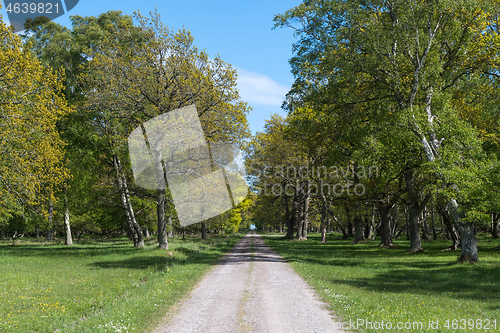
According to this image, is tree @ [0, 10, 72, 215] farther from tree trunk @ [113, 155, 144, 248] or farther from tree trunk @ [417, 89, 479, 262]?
tree trunk @ [417, 89, 479, 262]

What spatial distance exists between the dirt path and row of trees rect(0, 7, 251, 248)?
12257mm

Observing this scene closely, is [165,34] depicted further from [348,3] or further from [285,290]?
[285,290]

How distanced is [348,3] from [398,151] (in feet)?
33.7

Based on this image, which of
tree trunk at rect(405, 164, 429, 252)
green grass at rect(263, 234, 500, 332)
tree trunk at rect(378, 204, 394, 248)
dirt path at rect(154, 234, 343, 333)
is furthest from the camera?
tree trunk at rect(378, 204, 394, 248)

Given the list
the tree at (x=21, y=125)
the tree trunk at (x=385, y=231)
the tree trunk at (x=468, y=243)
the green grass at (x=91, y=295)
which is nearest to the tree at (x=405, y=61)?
the tree trunk at (x=468, y=243)

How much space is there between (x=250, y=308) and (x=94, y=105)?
19.6 metres

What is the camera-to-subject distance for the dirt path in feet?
27.4

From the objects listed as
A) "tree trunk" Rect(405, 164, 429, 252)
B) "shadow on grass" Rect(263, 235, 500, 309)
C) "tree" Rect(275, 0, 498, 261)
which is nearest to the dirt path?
"shadow on grass" Rect(263, 235, 500, 309)

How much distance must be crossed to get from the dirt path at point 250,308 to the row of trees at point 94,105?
12.3m

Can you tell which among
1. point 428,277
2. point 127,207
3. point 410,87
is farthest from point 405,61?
point 127,207

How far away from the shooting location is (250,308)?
10.1 metres

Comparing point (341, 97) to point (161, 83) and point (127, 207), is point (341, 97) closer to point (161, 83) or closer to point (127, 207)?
point (161, 83)

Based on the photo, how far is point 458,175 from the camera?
1711 cm

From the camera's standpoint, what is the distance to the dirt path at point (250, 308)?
834 cm
